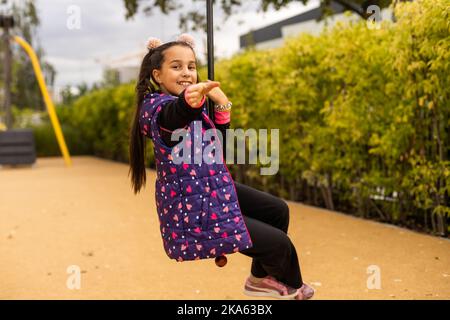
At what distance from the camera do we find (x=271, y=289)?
2.55 metres

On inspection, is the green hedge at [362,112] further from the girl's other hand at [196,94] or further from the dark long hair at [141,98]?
the girl's other hand at [196,94]

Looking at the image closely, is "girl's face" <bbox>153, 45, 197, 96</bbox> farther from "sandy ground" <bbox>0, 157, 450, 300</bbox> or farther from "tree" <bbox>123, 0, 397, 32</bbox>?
"tree" <bbox>123, 0, 397, 32</bbox>

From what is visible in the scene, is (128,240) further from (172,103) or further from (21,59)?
(21,59)

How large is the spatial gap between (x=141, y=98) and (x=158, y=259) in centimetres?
350

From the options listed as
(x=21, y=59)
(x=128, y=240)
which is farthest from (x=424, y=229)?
(x=21, y=59)

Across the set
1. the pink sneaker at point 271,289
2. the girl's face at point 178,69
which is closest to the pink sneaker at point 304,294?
the pink sneaker at point 271,289

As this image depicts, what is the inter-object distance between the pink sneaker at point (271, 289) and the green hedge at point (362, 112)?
11.5 ft

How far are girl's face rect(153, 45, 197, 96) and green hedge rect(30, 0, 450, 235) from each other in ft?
11.2

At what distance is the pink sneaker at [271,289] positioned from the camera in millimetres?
2521

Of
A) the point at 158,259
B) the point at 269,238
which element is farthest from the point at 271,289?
the point at 158,259

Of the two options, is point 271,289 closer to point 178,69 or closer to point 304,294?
point 304,294

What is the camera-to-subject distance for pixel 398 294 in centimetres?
455

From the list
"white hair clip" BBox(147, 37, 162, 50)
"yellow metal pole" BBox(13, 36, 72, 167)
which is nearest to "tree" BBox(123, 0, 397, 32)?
"yellow metal pole" BBox(13, 36, 72, 167)

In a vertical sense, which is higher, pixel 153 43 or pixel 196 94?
pixel 153 43
